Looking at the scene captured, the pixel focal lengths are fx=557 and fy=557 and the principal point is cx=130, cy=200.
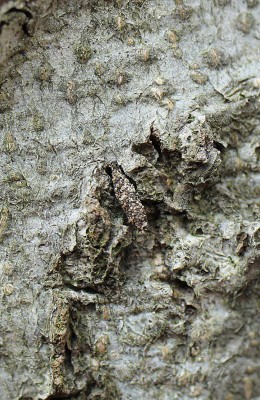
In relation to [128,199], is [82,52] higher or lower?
higher

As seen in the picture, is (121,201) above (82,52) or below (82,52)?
below

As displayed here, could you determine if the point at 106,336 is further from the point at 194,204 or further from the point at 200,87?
the point at 200,87

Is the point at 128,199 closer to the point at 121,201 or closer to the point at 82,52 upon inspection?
the point at 121,201

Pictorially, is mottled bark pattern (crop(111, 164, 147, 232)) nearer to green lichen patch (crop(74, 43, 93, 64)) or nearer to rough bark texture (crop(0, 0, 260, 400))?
rough bark texture (crop(0, 0, 260, 400))

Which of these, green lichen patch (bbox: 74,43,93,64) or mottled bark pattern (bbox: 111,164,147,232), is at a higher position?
green lichen patch (bbox: 74,43,93,64)

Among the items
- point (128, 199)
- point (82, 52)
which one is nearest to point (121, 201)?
point (128, 199)

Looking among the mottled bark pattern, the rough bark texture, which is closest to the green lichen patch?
the rough bark texture

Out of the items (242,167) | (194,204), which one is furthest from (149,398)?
(242,167)

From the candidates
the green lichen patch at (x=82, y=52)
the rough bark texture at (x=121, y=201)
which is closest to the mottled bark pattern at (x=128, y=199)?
the rough bark texture at (x=121, y=201)

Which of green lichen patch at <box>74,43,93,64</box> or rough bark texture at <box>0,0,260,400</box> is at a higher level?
green lichen patch at <box>74,43,93,64</box>
